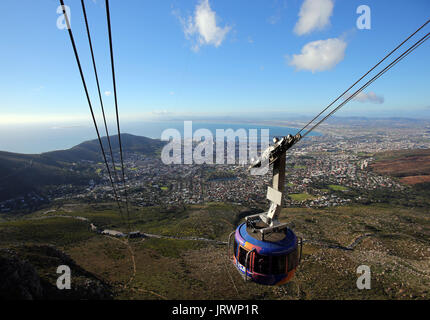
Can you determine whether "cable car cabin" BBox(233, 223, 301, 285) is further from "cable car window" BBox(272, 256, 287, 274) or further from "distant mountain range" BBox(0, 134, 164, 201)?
"distant mountain range" BBox(0, 134, 164, 201)

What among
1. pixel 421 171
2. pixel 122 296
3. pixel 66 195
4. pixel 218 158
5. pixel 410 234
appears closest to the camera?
pixel 122 296

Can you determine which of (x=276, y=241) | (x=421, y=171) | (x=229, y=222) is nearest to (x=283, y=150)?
(x=276, y=241)

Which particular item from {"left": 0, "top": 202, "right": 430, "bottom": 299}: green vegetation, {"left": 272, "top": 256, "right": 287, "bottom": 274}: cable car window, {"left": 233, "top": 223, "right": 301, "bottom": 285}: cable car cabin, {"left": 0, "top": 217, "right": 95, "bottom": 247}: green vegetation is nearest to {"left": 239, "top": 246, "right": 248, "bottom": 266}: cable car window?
{"left": 233, "top": 223, "right": 301, "bottom": 285}: cable car cabin

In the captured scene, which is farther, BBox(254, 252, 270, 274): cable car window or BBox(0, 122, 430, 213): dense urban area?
BBox(0, 122, 430, 213): dense urban area

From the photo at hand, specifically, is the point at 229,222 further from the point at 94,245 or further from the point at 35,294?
the point at 35,294

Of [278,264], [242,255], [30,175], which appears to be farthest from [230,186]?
[278,264]

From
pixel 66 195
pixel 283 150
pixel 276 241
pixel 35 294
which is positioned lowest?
pixel 66 195

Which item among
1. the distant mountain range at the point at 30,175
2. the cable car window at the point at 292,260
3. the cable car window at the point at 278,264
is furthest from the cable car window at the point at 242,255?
the distant mountain range at the point at 30,175
